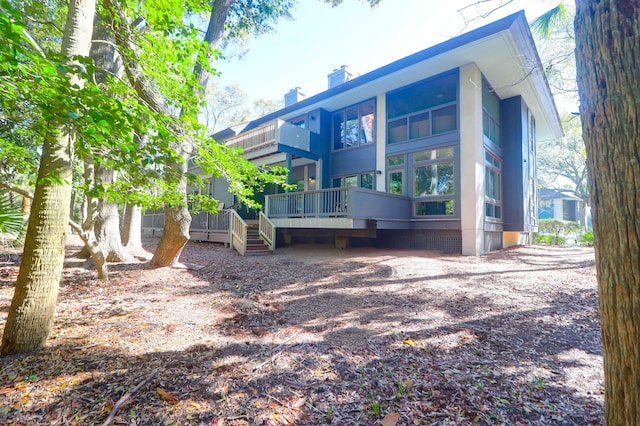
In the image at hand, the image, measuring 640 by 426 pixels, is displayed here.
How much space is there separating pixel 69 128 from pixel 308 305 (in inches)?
143

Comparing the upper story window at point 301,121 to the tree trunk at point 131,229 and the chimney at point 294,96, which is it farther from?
the tree trunk at point 131,229

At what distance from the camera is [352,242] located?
1186 cm

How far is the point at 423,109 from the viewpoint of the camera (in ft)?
35.3

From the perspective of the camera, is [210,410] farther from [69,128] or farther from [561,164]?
[561,164]

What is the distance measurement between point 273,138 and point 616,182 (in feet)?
36.7

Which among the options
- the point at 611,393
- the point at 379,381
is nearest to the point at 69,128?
the point at 379,381

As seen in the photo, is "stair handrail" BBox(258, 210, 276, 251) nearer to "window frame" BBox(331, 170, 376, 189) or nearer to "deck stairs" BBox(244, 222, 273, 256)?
"deck stairs" BBox(244, 222, 273, 256)

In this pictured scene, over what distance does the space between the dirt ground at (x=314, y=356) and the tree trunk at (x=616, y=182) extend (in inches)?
41.0

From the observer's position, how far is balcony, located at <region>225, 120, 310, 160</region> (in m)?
11.6

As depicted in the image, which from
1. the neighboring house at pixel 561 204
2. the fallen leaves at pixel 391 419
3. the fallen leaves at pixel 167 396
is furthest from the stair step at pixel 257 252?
the neighboring house at pixel 561 204

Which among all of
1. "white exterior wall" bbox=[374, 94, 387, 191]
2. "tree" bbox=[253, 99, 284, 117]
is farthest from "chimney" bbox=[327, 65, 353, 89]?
"tree" bbox=[253, 99, 284, 117]

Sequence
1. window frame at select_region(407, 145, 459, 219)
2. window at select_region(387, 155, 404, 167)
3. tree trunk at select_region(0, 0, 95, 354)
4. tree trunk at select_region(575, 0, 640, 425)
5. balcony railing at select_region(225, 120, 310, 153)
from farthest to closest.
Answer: balcony railing at select_region(225, 120, 310, 153), window at select_region(387, 155, 404, 167), window frame at select_region(407, 145, 459, 219), tree trunk at select_region(0, 0, 95, 354), tree trunk at select_region(575, 0, 640, 425)

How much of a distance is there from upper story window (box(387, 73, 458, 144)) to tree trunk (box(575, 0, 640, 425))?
30.9ft

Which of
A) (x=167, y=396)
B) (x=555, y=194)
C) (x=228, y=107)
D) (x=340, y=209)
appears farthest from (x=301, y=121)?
(x=555, y=194)
